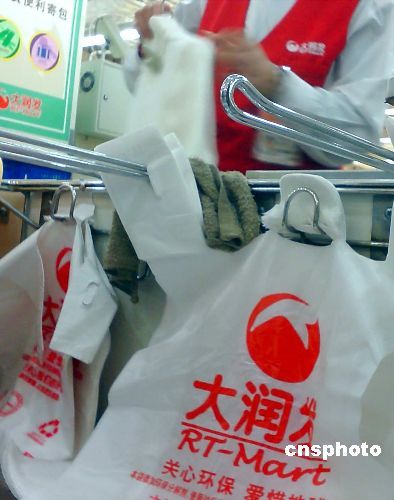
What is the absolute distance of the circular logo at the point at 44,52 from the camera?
2.14 metres

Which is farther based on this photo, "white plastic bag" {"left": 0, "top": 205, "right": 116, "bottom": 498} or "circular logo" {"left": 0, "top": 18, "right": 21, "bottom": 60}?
"circular logo" {"left": 0, "top": 18, "right": 21, "bottom": 60}

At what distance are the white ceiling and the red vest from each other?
0.71 meters

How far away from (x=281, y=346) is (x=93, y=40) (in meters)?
1.59

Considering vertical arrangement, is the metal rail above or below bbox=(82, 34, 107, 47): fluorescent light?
below

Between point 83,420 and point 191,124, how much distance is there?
473 mm

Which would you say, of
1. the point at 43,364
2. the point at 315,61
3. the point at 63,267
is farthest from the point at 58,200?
the point at 315,61

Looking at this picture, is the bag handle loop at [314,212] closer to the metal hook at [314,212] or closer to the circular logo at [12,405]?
the metal hook at [314,212]

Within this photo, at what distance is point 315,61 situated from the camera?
41.1 inches

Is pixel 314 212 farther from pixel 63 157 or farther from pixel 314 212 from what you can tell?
pixel 63 157

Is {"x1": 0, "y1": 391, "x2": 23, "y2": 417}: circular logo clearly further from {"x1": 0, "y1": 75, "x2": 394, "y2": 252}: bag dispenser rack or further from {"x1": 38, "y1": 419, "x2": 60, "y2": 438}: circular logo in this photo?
{"x1": 0, "y1": 75, "x2": 394, "y2": 252}: bag dispenser rack

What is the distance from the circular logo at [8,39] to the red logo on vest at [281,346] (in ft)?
5.47

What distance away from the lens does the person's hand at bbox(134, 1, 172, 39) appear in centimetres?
104

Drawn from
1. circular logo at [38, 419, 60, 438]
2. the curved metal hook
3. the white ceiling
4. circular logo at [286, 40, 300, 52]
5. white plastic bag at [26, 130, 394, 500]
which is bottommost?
circular logo at [38, 419, 60, 438]

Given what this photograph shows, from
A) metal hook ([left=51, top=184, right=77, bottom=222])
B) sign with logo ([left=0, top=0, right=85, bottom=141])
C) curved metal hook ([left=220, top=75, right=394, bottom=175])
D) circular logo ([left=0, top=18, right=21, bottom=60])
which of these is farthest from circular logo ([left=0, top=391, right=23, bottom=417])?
circular logo ([left=0, top=18, right=21, bottom=60])
